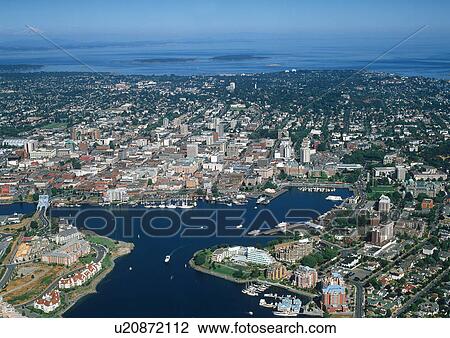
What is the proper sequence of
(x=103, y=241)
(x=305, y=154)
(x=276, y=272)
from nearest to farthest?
1. (x=276, y=272)
2. (x=103, y=241)
3. (x=305, y=154)

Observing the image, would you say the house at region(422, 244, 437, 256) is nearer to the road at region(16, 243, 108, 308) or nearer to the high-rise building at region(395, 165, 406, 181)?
the road at region(16, 243, 108, 308)

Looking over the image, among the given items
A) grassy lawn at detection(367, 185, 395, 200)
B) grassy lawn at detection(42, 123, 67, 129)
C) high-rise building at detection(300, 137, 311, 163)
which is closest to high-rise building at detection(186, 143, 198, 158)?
high-rise building at detection(300, 137, 311, 163)

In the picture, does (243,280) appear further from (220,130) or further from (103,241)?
(220,130)

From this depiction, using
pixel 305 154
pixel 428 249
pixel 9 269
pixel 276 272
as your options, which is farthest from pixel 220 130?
pixel 9 269

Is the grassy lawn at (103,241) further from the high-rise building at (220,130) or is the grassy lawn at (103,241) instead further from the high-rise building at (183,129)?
the high-rise building at (183,129)

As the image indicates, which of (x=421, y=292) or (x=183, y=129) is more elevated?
(x=183, y=129)

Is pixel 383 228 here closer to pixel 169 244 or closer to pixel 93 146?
pixel 169 244
